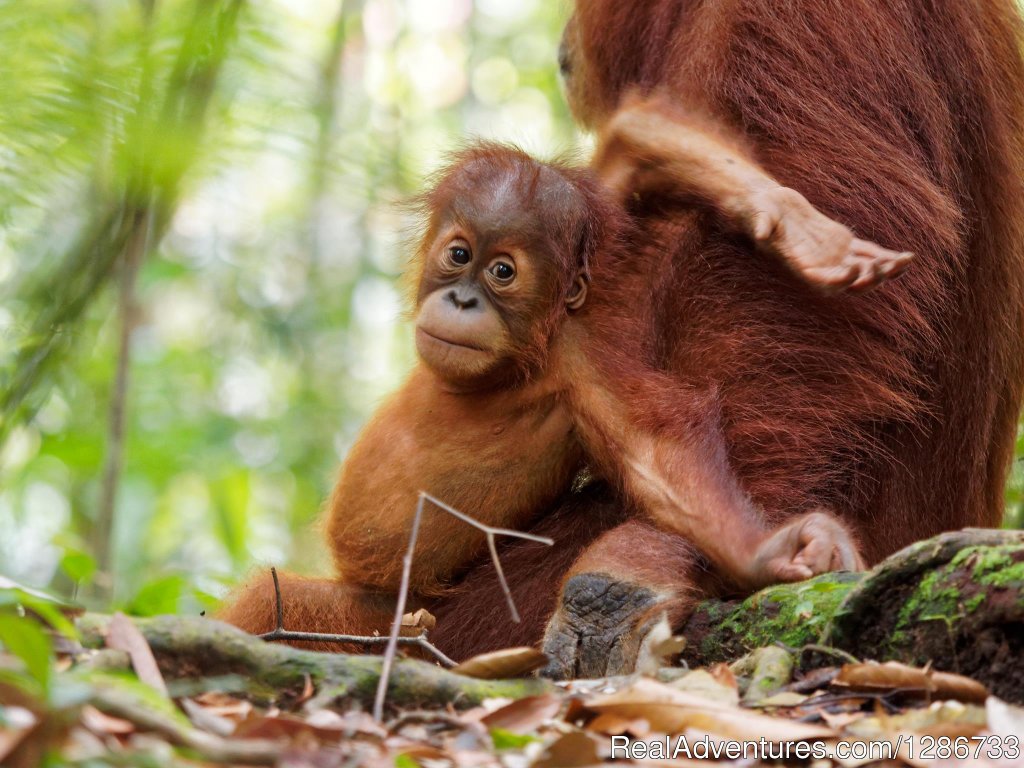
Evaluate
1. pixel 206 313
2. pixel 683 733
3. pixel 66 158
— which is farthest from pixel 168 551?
pixel 683 733

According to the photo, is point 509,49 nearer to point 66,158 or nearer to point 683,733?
point 66,158

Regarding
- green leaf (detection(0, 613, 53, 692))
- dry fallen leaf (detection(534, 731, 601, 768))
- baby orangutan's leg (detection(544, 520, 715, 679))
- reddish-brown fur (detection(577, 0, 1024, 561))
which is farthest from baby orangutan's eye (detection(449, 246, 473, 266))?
green leaf (detection(0, 613, 53, 692))

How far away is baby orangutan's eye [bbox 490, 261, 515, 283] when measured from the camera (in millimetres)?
3518

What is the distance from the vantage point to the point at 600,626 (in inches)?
120

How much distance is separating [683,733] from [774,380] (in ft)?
4.62

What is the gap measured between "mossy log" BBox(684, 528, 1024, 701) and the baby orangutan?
26 centimetres

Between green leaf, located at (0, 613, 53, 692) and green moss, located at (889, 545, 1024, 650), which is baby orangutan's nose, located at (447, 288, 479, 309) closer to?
green moss, located at (889, 545, 1024, 650)

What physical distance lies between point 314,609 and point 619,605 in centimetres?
105

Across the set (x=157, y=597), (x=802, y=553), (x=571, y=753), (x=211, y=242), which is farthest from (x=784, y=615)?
(x=211, y=242)

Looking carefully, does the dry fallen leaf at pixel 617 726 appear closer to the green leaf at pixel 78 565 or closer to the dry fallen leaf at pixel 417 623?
the dry fallen leaf at pixel 417 623

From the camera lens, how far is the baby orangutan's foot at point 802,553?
117 inches

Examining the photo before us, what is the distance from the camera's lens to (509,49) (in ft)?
44.0

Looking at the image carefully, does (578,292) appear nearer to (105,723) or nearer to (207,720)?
(207,720)

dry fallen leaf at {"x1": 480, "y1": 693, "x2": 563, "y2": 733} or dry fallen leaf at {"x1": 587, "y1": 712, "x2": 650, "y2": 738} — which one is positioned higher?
dry fallen leaf at {"x1": 587, "y1": 712, "x2": 650, "y2": 738}
